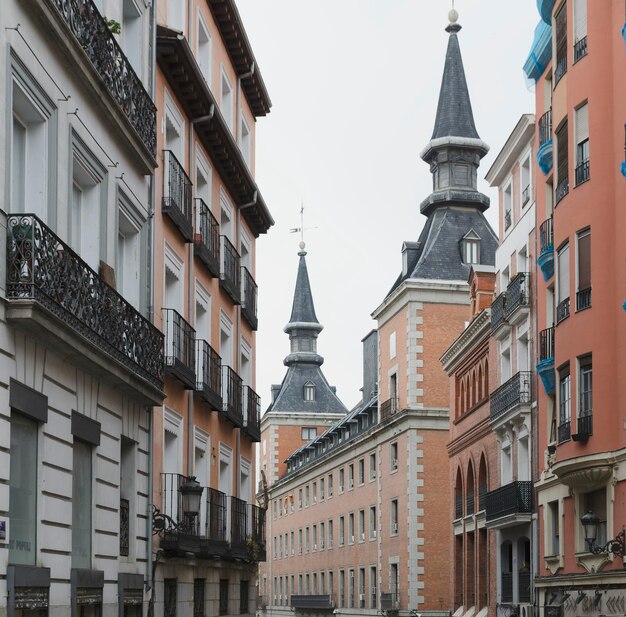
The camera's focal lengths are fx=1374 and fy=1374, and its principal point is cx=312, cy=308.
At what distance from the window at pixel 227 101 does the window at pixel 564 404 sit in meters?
9.96

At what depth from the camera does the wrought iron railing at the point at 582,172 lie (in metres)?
31.4

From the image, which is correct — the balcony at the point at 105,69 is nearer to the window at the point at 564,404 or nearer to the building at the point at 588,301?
the building at the point at 588,301

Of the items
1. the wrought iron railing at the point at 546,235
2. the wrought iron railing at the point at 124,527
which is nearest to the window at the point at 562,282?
the wrought iron railing at the point at 546,235

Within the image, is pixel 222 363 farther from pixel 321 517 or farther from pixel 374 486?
pixel 321 517

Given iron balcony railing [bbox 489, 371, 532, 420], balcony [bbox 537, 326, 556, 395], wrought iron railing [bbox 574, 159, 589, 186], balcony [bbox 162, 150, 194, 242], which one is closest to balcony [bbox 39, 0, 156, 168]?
balcony [bbox 162, 150, 194, 242]

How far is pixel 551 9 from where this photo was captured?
35000mm

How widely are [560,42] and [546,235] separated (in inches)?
215

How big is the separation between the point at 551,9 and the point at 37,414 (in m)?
23.6

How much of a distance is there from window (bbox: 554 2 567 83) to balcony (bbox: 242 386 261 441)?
1100cm

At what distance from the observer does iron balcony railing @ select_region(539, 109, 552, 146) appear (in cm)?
3659

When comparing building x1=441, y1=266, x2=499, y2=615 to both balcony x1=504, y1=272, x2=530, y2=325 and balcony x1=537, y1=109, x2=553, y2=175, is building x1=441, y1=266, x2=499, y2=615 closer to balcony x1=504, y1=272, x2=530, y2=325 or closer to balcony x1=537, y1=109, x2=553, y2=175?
balcony x1=504, y1=272, x2=530, y2=325

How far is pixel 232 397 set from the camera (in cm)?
3189

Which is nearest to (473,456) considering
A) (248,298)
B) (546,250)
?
(546,250)

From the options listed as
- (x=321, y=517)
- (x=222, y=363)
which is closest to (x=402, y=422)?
(x=321, y=517)
